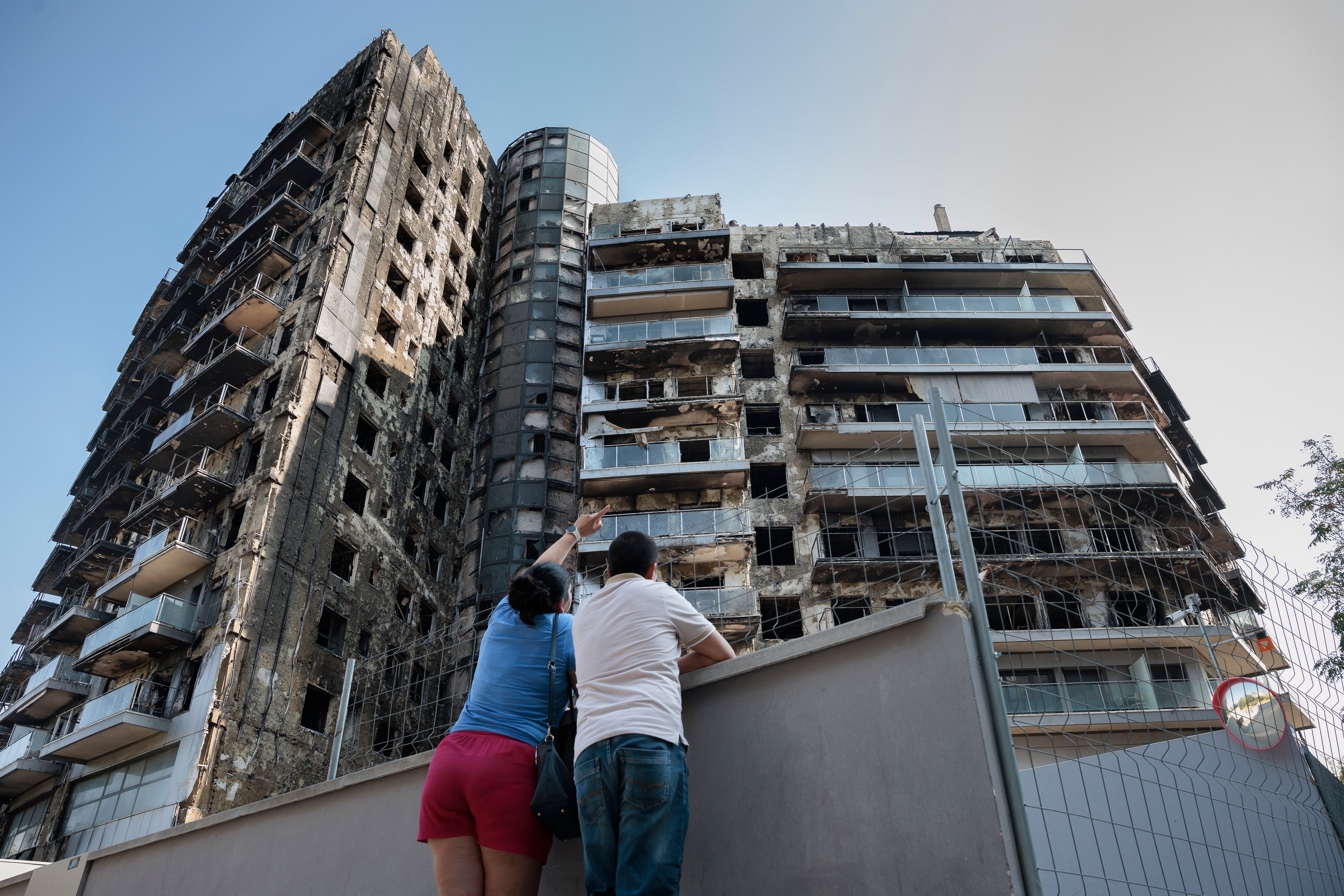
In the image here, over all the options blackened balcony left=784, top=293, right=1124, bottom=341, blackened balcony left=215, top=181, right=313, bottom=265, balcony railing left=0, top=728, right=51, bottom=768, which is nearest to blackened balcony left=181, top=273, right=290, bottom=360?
blackened balcony left=215, top=181, right=313, bottom=265

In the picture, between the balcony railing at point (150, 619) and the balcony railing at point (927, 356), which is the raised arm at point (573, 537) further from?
the balcony railing at point (927, 356)

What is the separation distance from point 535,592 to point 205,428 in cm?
2780

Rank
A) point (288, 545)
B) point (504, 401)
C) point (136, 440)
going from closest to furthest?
point (288, 545)
point (136, 440)
point (504, 401)

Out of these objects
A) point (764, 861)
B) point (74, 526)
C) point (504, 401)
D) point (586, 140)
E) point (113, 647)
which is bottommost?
point (764, 861)

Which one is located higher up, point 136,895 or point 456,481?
point 456,481

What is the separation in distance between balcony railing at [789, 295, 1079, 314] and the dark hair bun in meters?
31.5

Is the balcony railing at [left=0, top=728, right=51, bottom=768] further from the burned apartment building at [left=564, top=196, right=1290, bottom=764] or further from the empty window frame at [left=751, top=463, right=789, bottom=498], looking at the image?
the empty window frame at [left=751, top=463, right=789, bottom=498]

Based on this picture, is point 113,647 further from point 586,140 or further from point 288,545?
point 586,140

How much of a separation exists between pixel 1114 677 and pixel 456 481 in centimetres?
2486

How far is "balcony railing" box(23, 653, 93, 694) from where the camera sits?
86.6ft

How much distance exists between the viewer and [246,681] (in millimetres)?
22375

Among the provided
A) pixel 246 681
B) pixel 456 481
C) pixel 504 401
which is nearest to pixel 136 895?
pixel 246 681

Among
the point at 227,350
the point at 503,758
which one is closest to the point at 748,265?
the point at 227,350

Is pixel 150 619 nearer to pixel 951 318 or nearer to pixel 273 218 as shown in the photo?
pixel 273 218
